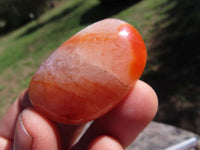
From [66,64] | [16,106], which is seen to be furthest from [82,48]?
[16,106]

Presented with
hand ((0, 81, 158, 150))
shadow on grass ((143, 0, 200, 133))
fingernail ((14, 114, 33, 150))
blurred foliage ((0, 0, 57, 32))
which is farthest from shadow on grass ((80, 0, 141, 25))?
blurred foliage ((0, 0, 57, 32))

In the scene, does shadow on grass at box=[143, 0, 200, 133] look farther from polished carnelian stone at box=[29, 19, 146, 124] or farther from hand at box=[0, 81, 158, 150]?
polished carnelian stone at box=[29, 19, 146, 124]

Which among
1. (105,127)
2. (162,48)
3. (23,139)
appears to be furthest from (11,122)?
(162,48)

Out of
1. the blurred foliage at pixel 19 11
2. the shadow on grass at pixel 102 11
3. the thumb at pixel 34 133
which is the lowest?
the blurred foliage at pixel 19 11

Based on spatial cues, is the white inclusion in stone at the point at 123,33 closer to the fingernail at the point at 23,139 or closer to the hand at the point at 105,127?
the hand at the point at 105,127

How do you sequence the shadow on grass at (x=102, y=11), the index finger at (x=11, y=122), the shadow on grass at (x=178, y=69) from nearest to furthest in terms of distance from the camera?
the index finger at (x=11, y=122) → the shadow on grass at (x=102, y=11) → the shadow on grass at (x=178, y=69)

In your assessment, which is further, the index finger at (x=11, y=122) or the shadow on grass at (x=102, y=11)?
the shadow on grass at (x=102, y=11)

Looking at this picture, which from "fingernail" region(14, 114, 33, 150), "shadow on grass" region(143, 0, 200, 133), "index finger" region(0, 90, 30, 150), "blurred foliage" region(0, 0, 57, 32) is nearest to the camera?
"fingernail" region(14, 114, 33, 150)

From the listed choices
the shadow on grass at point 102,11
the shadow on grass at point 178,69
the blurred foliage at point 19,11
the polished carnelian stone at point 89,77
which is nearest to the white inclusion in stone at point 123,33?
the polished carnelian stone at point 89,77

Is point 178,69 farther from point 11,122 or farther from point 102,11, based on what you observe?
point 11,122
